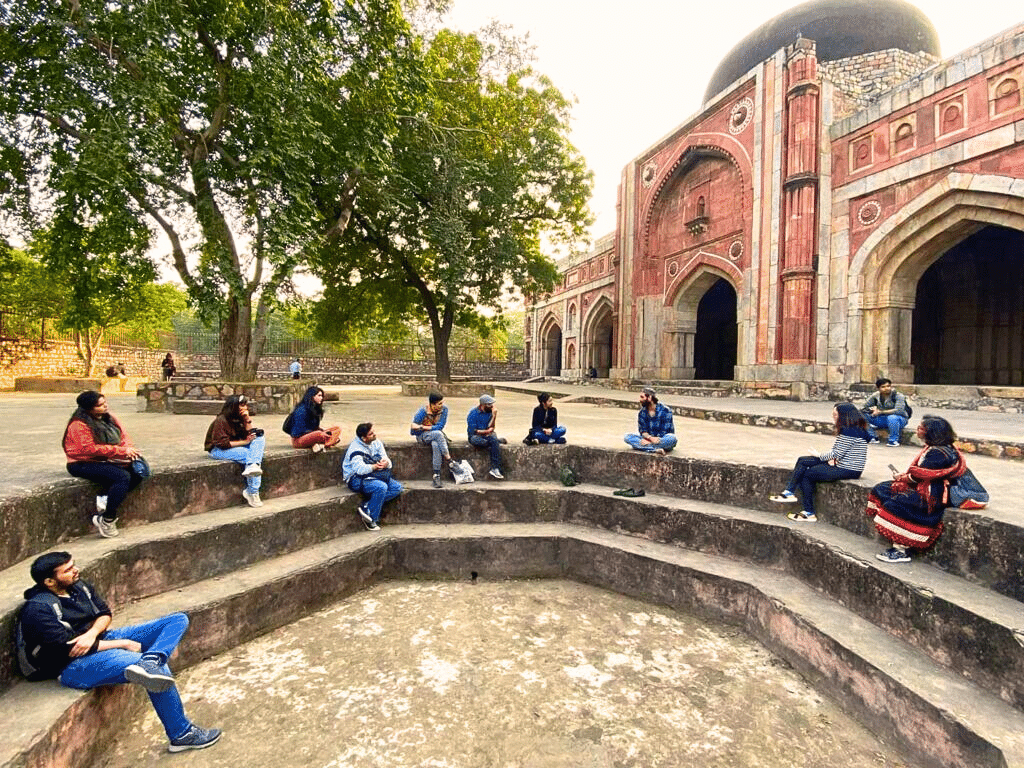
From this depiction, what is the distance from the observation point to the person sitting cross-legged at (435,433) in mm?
5387

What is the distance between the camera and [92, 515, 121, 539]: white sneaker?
11.6ft

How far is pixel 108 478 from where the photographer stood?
359cm

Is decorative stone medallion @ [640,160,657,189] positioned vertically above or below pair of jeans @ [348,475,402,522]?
above

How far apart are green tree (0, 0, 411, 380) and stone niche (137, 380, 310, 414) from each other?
66 cm

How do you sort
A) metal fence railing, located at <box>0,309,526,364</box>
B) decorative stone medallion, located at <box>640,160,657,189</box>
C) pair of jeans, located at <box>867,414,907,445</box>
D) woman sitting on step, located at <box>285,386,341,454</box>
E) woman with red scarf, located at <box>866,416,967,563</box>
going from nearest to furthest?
woman with red scarf, located at <box>866,416,967,563</box> < woman sitting on step, located at <box>285,386,341,454</box> < pair of jeans, located at <box>867,414,907,445</box> < metal fence railing, located at <box>0,309,526,364</box> < decorative stone medallion, located at <box>640,160,657,189</box>

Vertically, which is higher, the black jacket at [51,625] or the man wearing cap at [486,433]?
the man wearing cap at [486,433]

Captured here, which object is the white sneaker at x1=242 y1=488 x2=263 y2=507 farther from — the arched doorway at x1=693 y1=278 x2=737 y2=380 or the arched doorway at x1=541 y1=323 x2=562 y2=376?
the arched doorway at x1=541 y1=323 x2=562 y2=376

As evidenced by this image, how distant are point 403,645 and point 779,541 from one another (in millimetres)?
3033

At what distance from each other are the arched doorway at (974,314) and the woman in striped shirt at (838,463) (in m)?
13.4

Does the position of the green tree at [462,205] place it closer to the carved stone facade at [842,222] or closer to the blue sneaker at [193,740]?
the carved stone facade at [842,222]

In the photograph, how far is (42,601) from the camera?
2303 mm

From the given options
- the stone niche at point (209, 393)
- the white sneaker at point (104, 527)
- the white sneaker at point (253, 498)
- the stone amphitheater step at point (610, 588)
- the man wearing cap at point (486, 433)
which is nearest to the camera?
the stone amphitheater step at point (610, 588)

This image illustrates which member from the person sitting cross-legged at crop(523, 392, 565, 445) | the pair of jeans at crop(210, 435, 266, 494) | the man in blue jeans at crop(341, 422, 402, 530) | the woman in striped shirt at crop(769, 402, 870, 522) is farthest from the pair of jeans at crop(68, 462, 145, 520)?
the woman in striped shirt at crop(769, 402, 870, 522)

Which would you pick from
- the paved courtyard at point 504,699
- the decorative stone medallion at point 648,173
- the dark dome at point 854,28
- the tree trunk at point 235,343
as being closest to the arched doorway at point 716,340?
the decorative stone medallion at point 648,173
